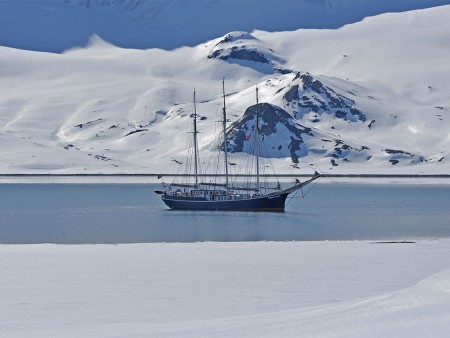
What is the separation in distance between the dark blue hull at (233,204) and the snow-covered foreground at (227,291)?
5478 centimetres

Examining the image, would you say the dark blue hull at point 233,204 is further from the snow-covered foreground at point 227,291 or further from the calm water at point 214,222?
the snow-covered foreground at point 227,291

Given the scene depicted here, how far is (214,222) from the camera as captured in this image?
83312mm

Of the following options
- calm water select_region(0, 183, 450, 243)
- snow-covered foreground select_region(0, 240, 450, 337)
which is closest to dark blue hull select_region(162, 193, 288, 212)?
calm water select_region(0, 183, 450, 243)

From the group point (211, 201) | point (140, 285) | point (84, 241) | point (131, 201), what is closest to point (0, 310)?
point (140, 285)

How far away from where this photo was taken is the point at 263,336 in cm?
2012

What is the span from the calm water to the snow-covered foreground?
1662cm

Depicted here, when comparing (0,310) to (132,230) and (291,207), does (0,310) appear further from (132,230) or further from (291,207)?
(291,207)

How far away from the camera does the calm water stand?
63469 mm

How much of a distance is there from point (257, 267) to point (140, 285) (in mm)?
6413

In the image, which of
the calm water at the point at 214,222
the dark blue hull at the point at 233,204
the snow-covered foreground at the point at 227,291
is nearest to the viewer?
the snow-covered foreground at the point at 227,291

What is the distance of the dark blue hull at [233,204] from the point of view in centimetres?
10186

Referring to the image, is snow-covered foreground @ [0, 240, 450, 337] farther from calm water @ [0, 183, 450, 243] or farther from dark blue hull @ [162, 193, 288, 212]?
dark blue hull @ [162, 193, 288, 212]

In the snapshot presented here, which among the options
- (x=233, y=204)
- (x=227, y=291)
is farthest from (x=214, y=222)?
(x=227, y=291)

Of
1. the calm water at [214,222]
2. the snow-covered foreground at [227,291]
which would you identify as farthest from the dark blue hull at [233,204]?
the snow-covered foreground at [227,291]
